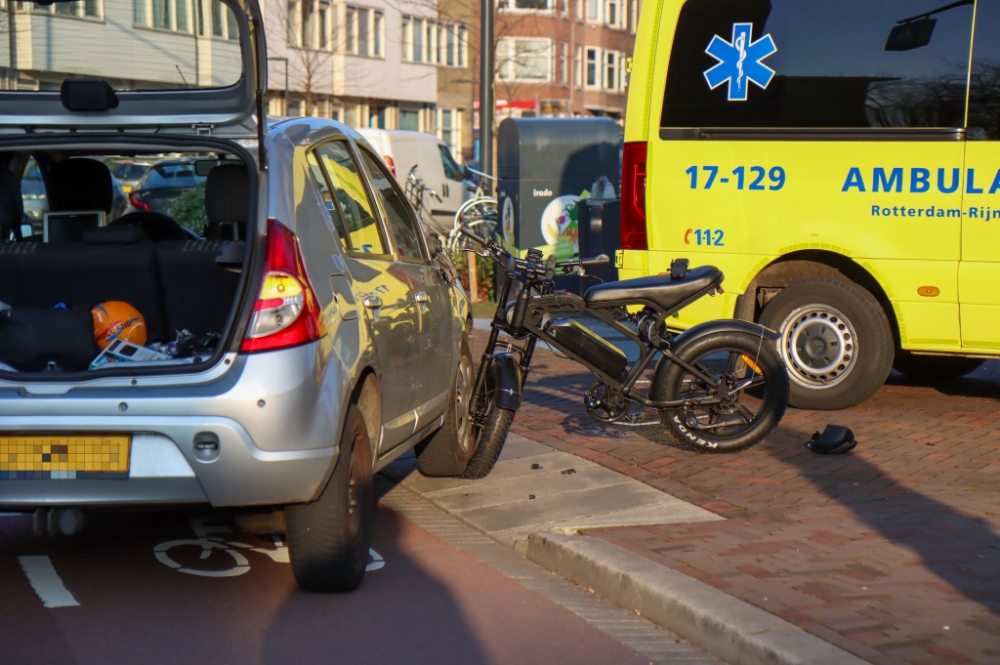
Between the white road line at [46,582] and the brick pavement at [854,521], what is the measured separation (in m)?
2.10

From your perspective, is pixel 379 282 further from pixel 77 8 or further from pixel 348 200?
pixel 77 8

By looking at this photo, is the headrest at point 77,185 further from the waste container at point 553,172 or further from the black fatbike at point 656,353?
the waste container at point 553,172

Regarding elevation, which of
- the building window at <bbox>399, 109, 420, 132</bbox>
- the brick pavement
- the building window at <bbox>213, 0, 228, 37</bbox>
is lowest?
the brick pavement

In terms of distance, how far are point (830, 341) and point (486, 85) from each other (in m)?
9.95

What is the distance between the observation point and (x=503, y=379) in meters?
6.63

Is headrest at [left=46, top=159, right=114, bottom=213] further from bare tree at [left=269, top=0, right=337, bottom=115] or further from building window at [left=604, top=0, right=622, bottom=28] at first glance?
building window at [left=604, top=0, right=622, bottom=28]

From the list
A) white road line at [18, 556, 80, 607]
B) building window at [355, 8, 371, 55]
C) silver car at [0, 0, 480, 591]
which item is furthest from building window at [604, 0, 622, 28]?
white road line at [18, 556, 80, 607]

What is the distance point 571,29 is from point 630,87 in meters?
60.0

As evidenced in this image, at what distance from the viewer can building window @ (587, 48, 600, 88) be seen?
7050cm

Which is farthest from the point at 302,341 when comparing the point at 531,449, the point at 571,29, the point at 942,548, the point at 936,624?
the point at 571,29

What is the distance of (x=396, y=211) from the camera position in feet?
20.3

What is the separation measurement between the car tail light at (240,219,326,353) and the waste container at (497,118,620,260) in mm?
9562

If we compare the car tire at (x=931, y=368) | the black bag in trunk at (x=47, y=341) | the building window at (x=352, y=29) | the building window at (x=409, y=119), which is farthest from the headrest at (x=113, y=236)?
the building window at (x=409, y=119)

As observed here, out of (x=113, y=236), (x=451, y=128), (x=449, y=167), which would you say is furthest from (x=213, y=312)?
(x=451, y=128)
